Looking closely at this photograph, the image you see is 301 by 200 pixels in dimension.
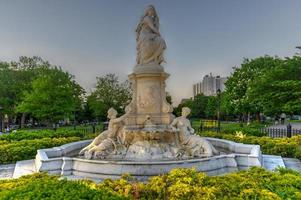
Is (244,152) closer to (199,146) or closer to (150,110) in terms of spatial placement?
(199,146)

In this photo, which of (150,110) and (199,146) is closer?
(199,146)

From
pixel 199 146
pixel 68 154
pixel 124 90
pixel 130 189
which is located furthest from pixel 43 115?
pixel 130 189

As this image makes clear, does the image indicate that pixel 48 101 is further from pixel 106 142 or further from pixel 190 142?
pixel 190 142

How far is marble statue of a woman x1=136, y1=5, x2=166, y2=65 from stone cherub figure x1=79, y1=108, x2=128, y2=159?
9.48 ft

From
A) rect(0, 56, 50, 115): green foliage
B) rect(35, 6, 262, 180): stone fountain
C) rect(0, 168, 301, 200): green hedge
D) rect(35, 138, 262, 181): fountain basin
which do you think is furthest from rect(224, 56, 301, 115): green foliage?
rect(0, 56, 50, 115): green foliage

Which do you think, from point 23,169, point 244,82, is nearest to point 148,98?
point 23,169

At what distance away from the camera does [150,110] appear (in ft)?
41.3

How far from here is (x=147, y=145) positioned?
35.4ft

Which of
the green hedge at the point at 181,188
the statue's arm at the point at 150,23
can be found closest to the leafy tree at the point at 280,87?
the statue's arm at the point at 150,23

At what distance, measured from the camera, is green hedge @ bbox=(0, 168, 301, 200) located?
16.6 feet

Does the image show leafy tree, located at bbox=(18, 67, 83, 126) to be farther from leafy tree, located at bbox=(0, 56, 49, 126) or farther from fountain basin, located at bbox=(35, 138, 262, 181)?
fountain basin, located at bbox=(35, 138, 262, 181)

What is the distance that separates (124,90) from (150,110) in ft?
135

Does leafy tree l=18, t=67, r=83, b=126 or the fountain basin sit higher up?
leafy tree l=18, t=67, r=83, b=126

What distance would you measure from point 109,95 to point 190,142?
4283 cm
